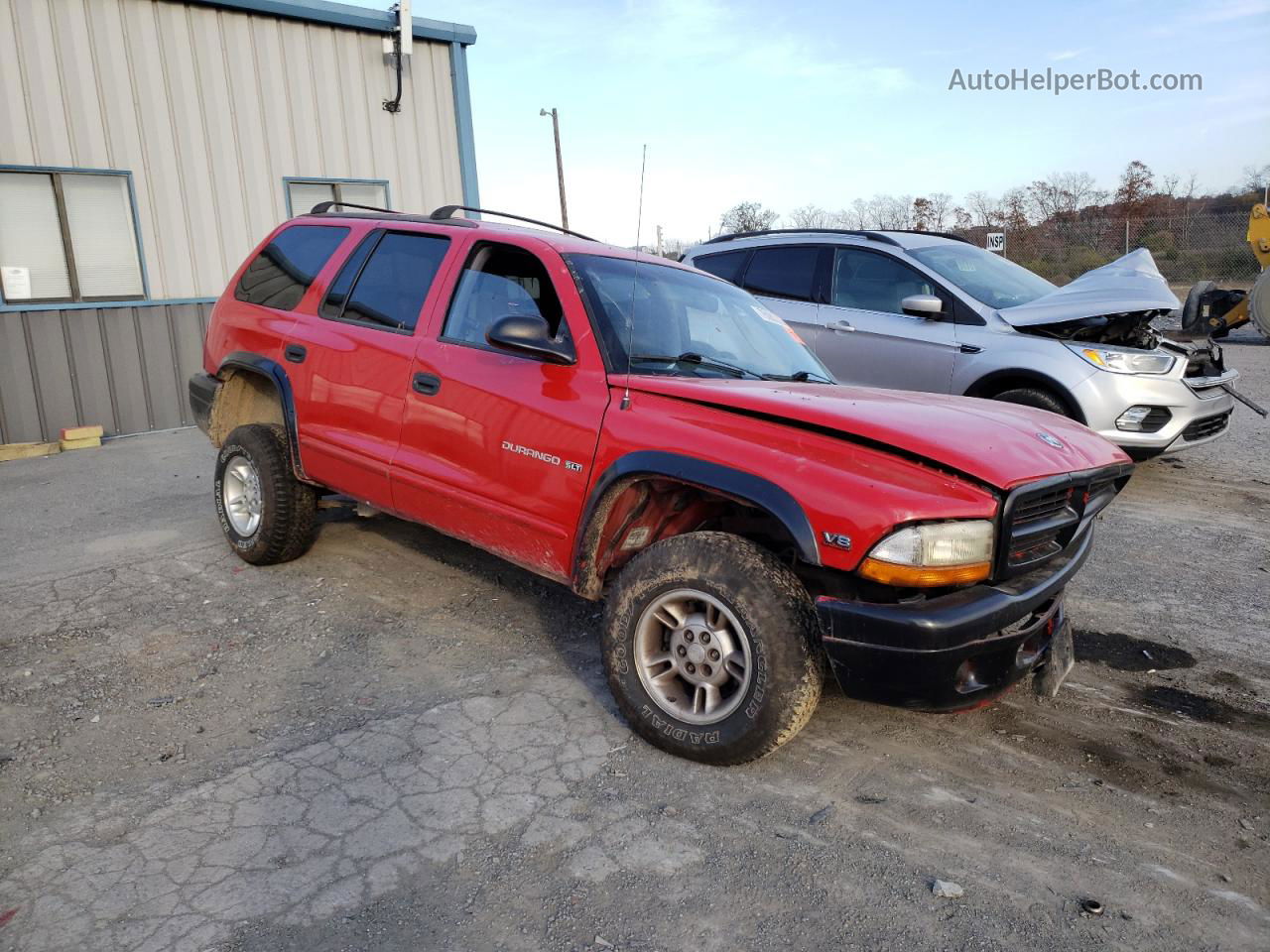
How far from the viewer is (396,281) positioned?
4293 mm

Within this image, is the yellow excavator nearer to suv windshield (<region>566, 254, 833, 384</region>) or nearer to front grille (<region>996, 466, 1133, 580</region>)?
suv windshield (<region>566, 254, 833, 384</region>)

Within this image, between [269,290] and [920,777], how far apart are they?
13.4 feet

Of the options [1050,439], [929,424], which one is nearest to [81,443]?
[929,424]

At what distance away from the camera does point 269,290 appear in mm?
4961

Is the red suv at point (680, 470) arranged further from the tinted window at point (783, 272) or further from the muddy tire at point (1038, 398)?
the tinted window at point (783, 272)

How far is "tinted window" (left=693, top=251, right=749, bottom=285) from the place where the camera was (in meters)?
7.94

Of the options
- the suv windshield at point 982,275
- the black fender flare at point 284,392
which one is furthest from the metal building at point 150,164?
the suv windshield at point 982,275

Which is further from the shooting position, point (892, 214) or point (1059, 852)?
point (892, 214)

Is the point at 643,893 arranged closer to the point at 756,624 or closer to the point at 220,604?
the point at 756,624

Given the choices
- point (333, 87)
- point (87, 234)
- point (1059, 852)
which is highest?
point (333, 87)

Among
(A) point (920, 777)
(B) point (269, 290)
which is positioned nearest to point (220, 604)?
(B) point (269, 290)

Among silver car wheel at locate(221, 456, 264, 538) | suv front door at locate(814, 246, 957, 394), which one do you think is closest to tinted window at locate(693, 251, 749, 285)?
suv front door at locate(814, 246, 957, 394)

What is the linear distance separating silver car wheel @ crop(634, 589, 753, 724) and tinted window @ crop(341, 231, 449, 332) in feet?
6.18

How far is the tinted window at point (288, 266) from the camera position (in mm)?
4754
